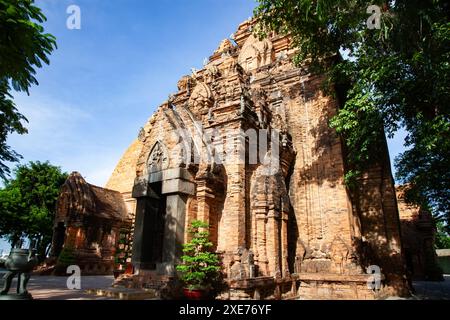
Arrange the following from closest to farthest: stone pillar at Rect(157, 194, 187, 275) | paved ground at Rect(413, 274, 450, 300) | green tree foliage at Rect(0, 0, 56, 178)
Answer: green tree foliage at Rect(0, 0, 56, 178), stone pillar at Rect(157, 194, 187, 275), paved ground at Rect(413, 274, 450, 300)

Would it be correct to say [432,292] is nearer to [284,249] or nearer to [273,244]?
[284,249]

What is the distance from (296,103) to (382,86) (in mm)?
5339

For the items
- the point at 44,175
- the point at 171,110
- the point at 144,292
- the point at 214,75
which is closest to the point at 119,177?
the point at 44,175

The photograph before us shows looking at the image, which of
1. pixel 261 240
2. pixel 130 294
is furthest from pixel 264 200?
pixel 130 294

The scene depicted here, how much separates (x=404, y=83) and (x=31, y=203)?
1087 inches

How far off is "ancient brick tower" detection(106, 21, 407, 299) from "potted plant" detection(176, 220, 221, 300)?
49cm

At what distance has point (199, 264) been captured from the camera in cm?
790

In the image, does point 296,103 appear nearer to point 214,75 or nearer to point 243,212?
point 214,75

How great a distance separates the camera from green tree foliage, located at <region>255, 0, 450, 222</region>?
8069 millimetres

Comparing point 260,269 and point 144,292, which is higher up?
point 260,269

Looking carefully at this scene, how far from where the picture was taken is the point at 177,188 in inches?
358

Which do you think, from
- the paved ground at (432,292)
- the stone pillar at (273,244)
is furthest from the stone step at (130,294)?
the paved ground at (432,292)

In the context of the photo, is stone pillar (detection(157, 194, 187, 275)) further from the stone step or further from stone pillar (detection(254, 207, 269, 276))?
stone pillar (detection(254, 207, 269, 276))

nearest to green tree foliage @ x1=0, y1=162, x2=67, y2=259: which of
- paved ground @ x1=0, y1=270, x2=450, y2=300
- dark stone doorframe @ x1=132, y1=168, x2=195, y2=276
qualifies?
paved ground @ x1=0, y1=270, x2=450, y2=300
